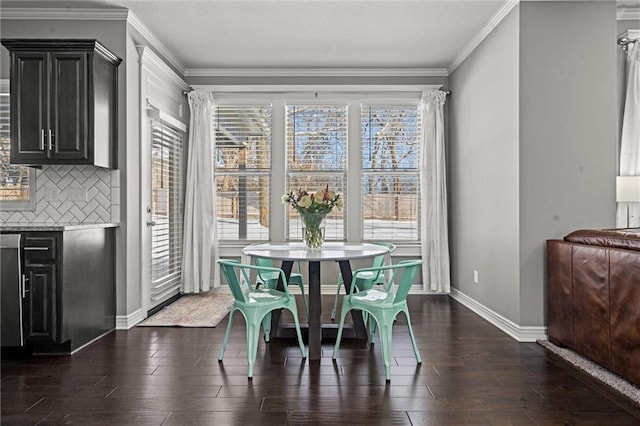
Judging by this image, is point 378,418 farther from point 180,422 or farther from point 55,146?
point 55,146

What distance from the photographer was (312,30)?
15.8 ft

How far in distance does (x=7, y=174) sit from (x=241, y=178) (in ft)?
8.51

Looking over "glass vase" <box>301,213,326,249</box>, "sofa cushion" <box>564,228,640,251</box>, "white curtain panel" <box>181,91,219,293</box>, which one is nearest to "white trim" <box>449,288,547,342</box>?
"sofa cushion" <box>564,228,640,251</box>

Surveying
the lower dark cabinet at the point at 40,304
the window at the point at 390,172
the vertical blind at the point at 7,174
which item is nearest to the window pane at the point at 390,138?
the window at the point at 390,172

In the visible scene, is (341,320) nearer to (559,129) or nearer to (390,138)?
(559,129)

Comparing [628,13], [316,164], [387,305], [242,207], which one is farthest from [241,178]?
[628,13]

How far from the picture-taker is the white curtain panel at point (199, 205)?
591 centimetres

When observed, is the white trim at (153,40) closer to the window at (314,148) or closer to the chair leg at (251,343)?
the window at (314,148)

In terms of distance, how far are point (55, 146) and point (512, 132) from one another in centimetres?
377

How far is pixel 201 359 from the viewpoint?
348cm

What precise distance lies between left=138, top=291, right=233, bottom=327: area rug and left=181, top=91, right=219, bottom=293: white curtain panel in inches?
9.2

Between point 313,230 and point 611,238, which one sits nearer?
point 611,238

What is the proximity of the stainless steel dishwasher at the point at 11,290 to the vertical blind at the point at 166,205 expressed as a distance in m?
1.54

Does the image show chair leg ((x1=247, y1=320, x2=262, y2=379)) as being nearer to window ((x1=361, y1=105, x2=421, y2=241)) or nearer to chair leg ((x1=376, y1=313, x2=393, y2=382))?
chair leg ((x1=376, y1=313, x2=393, y2=382))
